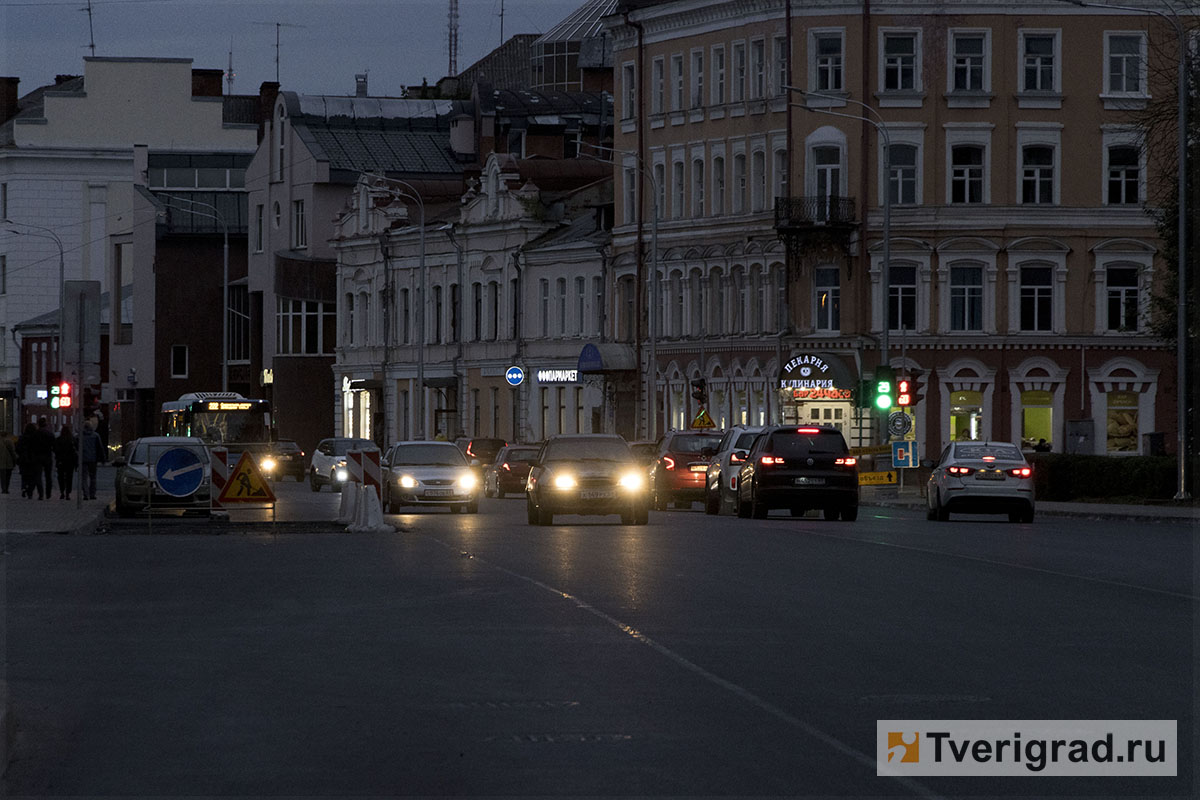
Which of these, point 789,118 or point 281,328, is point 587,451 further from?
point 281,328

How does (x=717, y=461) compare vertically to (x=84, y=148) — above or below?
below

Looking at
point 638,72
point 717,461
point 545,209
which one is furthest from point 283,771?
point 545,209

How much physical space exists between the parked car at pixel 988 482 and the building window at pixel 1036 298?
3114 centimetres

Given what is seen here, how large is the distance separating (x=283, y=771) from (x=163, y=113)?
109 meters

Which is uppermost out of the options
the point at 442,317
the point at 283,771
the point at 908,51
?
the point at 908,51

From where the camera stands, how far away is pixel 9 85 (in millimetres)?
120875

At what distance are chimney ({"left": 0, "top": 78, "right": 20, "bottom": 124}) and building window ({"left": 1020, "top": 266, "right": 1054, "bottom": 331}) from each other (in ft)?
222

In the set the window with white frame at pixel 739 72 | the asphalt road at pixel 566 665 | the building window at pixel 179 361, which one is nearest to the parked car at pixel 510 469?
the window with white frame at pixel 739 72

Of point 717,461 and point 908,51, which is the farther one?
point 908,51

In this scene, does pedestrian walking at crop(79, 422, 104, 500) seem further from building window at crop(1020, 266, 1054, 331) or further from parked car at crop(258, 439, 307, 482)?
building window at crop(1020, 266, 1054, 331)

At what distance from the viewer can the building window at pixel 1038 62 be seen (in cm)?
6975

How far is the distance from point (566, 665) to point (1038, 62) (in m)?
58.2

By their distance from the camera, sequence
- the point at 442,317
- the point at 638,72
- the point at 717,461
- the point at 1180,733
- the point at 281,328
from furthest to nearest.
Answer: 1. the point at 281,328
2. the point at 442,317
3. the point at 638,72
4. the point at 717,461
5. the point at 1180,733

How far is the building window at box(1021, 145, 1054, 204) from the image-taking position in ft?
229
